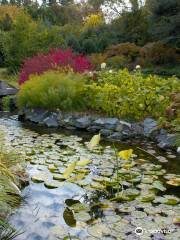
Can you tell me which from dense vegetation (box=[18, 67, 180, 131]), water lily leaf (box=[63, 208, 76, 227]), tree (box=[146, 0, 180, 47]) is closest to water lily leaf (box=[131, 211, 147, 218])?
water lily leaf (box=[63, 208, 76, 227])

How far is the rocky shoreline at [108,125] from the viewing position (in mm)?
6590

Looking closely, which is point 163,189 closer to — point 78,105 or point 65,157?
point 65,157

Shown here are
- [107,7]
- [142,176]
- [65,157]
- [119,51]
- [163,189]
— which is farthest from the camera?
[107,7]

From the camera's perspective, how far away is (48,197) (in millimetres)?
4129

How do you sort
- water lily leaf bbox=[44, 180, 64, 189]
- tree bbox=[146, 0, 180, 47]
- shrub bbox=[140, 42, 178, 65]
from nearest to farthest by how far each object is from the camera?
water lily leaf bbox=[44, 180, 64, 189] → tree bbox=[146, 0, 180, 47] → shrub bbox=[140, 42, 178, 65]

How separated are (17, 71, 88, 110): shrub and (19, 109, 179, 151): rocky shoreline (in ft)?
0.72

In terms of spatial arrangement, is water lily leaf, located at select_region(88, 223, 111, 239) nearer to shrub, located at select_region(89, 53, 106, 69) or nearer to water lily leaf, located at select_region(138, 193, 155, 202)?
water lily leaf, located at select_region(138, 193, 155, 202)

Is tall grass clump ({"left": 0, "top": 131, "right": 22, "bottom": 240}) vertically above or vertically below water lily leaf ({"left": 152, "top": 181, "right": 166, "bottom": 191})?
above

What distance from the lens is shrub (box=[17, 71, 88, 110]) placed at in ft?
27.0

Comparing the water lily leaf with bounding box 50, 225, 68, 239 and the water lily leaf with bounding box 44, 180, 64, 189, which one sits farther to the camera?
the water lily leaf with bounding box 44, 180, 64, 189

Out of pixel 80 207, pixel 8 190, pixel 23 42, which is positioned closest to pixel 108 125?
pixel 80 207

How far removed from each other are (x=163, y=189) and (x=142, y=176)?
556 mm

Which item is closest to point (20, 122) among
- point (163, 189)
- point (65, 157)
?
point (65, 157)

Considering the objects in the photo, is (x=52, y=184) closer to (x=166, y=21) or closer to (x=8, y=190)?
(x=8, y=190)
